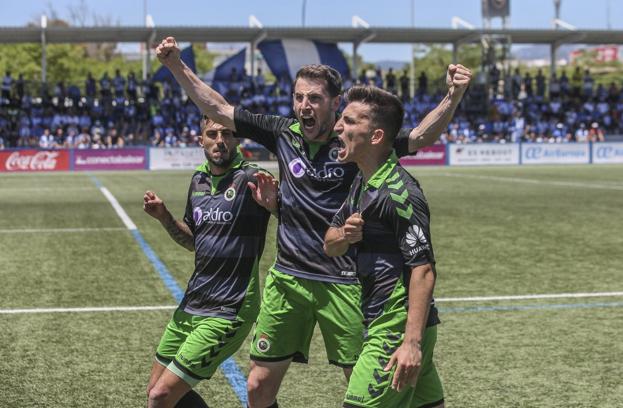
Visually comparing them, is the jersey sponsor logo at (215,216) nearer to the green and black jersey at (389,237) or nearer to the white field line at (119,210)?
the green and black jersey at (389,237)

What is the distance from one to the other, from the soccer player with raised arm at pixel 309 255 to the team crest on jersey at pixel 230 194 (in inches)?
10.2

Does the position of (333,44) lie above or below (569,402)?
above

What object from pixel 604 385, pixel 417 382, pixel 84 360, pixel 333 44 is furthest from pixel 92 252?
pixel 333 44

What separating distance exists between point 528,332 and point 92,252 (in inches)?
294

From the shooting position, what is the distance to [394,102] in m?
4.05

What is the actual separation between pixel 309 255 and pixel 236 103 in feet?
157

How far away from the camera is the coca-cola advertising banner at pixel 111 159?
1603 inches

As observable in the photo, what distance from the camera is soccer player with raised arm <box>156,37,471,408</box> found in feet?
15.8

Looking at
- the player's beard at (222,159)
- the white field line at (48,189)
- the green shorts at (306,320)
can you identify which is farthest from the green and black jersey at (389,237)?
the white field line at (48,189)

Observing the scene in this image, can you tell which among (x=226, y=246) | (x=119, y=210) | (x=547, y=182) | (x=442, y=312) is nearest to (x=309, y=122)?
(x=226, y=246)

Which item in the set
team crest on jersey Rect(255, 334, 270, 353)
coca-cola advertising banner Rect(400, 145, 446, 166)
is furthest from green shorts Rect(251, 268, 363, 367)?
coca-cola advertising banner Rect(400, 145, 446, 166)

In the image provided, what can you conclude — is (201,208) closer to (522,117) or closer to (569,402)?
(569,402)

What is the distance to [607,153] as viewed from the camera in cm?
4591

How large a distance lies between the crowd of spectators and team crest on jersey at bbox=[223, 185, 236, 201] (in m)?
39.8
